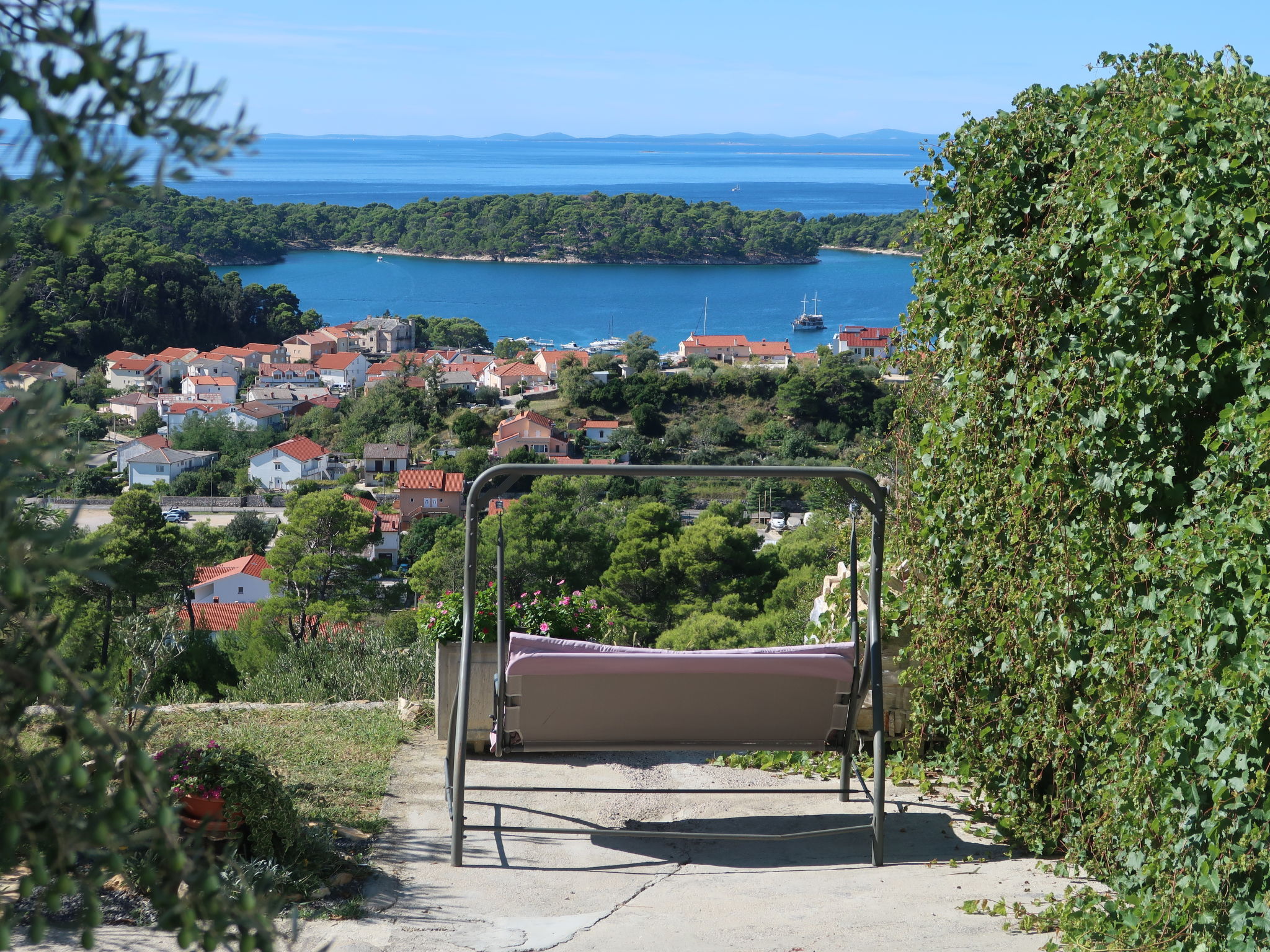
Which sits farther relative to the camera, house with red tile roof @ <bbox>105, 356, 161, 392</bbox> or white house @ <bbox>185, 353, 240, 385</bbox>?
white house @ <bbox>185, 353, 240, 385</bbox>

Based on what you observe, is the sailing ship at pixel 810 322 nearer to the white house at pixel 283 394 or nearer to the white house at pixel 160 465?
the white house at pixel 283 394

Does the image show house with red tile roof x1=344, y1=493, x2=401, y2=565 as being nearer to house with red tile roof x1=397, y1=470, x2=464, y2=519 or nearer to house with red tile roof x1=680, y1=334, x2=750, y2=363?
house with red tile roof x1=397, y1=470, x2=464, y2=519

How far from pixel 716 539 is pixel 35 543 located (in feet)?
86.1

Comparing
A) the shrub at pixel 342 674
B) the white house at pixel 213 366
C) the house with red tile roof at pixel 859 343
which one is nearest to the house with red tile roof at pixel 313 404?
the white house at pixel 213 366

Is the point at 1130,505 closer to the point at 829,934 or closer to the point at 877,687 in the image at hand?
the point at 877,687

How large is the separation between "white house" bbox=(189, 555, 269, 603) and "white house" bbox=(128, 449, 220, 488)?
1636 centimetres

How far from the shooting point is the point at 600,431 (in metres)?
56.7

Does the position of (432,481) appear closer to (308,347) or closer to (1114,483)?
(308,347)

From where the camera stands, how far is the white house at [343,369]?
7381cm

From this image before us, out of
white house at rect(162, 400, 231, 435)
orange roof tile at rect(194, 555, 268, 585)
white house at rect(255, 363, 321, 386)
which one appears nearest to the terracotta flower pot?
orange roof tile at rect(194, 555, 268, 585)

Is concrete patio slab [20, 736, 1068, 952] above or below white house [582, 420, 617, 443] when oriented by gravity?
above

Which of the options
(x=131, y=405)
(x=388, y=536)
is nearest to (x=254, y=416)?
(x=131, y=405)

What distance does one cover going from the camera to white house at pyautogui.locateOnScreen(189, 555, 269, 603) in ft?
118

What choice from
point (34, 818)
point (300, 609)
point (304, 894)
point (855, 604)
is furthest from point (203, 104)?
point (300, 609)
